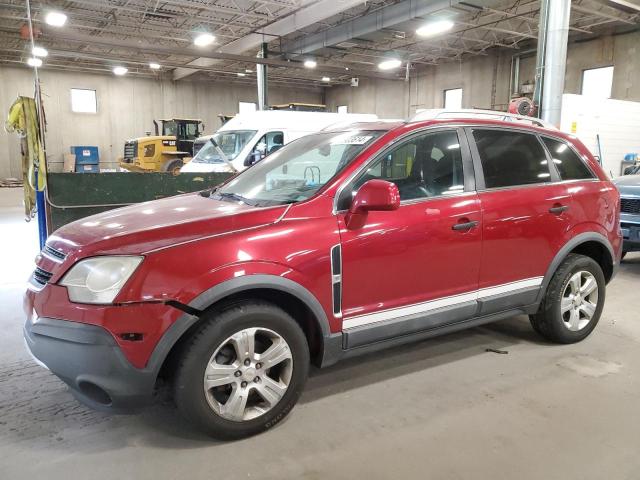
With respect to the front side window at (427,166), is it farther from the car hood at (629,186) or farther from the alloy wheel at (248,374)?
the car hood at (629,186)

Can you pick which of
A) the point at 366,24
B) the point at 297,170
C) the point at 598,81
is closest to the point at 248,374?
the point at 297,170

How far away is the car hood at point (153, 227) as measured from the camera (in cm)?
224

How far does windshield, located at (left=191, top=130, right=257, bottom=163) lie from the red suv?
23.8ft

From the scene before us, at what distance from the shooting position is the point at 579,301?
3668 mm

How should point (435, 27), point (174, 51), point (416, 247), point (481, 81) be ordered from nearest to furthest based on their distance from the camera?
point (416, 247)
point (174, 51)
point (435, 27)
point (481, 81)

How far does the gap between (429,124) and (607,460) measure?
205cm

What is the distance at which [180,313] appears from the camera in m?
2.17

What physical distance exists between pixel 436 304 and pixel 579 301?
56.8 inches

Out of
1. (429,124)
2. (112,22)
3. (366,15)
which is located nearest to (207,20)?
(112,22)

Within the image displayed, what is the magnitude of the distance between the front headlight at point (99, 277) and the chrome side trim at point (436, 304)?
1.15 m

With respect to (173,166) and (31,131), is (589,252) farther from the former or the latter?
(173,166)

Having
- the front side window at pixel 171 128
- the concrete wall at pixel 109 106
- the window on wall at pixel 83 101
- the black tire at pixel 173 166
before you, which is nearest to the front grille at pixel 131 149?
the front side window at pixel 171 128

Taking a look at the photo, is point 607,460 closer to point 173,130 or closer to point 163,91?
point 173,130

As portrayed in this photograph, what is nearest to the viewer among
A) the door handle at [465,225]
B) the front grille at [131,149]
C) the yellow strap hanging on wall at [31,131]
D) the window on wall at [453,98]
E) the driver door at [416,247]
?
the driver door at [416,247]
